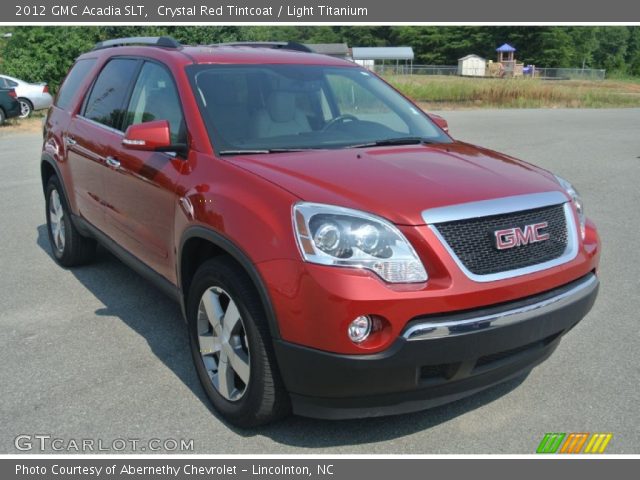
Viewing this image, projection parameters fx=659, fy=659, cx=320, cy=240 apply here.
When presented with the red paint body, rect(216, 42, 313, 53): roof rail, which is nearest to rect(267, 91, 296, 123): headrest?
the red paint body

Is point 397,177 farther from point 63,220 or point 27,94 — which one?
point 27,94

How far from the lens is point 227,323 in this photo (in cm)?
322

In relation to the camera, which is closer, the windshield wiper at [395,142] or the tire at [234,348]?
the tire at [234,348]

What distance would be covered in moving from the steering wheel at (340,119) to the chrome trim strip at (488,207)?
138cm

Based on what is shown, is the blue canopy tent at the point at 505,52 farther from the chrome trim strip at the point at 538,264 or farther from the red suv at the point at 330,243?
the chrome trim strip at the point at 538,264

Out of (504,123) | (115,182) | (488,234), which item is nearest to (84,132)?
(115,182)

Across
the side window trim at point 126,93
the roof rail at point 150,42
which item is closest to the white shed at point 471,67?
the roof rail at point 150,42

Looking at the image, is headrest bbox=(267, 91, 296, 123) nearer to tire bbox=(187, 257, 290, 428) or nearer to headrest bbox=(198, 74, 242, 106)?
headrest bbox=(198, 74, 242, 106)

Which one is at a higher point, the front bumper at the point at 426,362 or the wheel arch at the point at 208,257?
the wheel arch at the point at 208,257

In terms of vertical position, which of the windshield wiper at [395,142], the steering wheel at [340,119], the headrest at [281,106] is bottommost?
the windshield wiper at [395,142]

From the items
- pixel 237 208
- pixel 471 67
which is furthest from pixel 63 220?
pixel 471 67

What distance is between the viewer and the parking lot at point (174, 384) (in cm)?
324

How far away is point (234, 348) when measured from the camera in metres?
3.22
